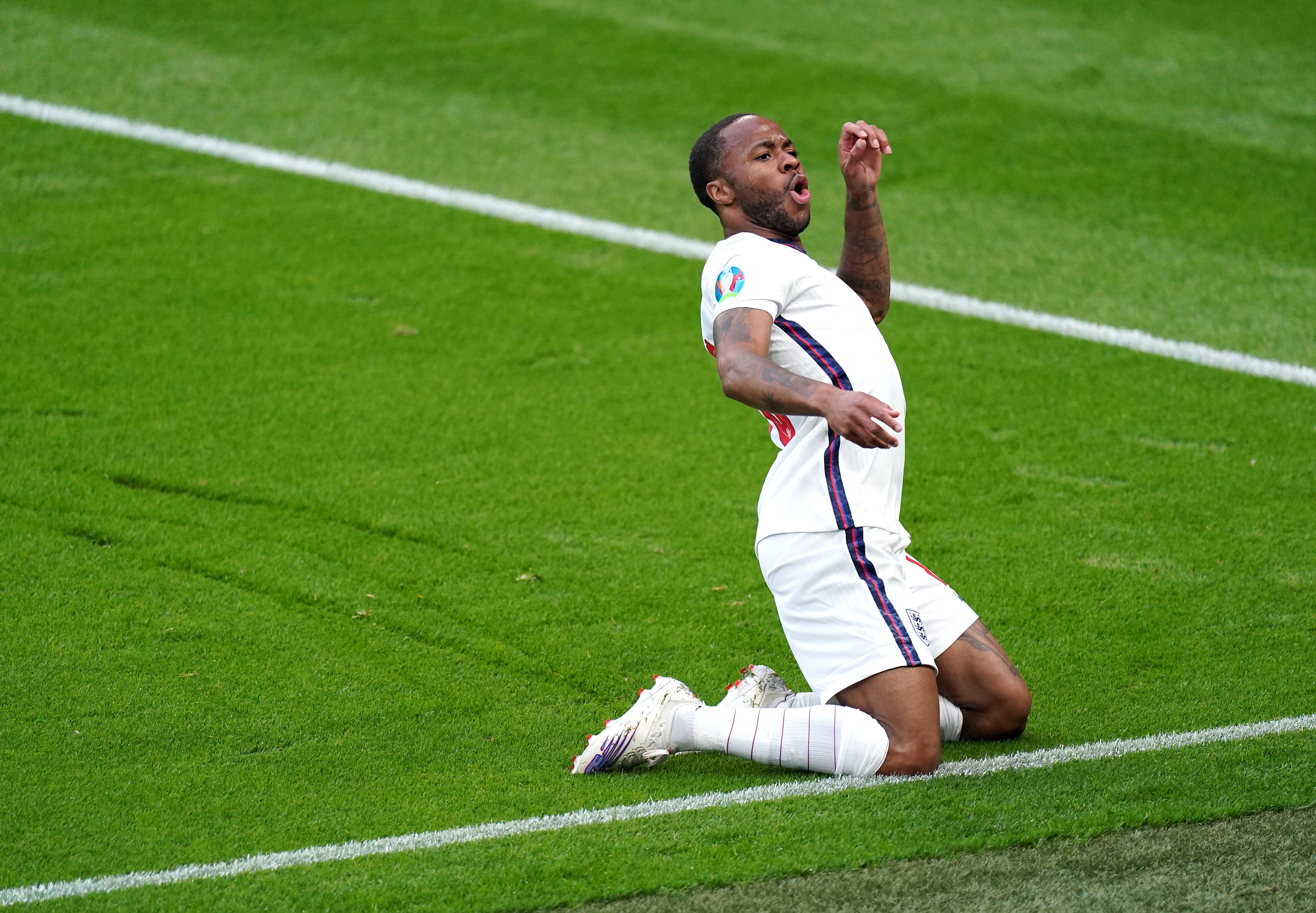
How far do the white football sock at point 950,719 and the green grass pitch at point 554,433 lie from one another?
1.13ft

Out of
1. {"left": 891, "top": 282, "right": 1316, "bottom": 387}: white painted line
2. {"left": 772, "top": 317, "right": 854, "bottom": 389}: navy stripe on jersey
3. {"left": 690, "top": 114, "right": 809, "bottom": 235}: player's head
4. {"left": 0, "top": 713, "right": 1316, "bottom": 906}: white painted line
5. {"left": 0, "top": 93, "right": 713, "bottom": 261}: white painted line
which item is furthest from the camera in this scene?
{"left": 0, "top": 93, "right": 713, "bottom": 261}: white painted line

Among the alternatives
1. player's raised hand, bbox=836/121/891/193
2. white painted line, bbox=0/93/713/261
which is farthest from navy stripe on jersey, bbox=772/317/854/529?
→ white painted line, bbox=0/93/713/261

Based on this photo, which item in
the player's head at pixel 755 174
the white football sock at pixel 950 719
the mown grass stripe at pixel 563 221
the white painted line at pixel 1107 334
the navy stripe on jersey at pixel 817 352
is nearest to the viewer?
the navy stripe on jersey at pixel 817 352

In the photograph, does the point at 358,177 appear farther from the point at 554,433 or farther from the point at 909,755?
the point at 909,755

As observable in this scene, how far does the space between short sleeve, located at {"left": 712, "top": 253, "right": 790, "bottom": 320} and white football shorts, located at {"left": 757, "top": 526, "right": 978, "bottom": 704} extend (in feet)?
2.06

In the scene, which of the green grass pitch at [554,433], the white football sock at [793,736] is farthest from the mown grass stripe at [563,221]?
the white football sock at [793,736]

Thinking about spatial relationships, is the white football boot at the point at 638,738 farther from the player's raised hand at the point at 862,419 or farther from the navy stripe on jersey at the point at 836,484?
the player's raised hand at the point at 862,419

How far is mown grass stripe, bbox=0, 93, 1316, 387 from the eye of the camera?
701 centimetres

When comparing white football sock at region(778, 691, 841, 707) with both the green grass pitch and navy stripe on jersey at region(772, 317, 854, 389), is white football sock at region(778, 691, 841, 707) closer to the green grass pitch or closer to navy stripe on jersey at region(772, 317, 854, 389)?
the green grass pitch

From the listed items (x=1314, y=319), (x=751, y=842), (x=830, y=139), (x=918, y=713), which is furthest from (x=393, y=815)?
(x=830, y=139)

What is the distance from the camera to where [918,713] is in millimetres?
3764

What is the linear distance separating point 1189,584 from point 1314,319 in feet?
9.62

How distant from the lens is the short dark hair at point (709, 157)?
3.98 m

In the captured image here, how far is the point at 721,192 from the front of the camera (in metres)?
4.01
